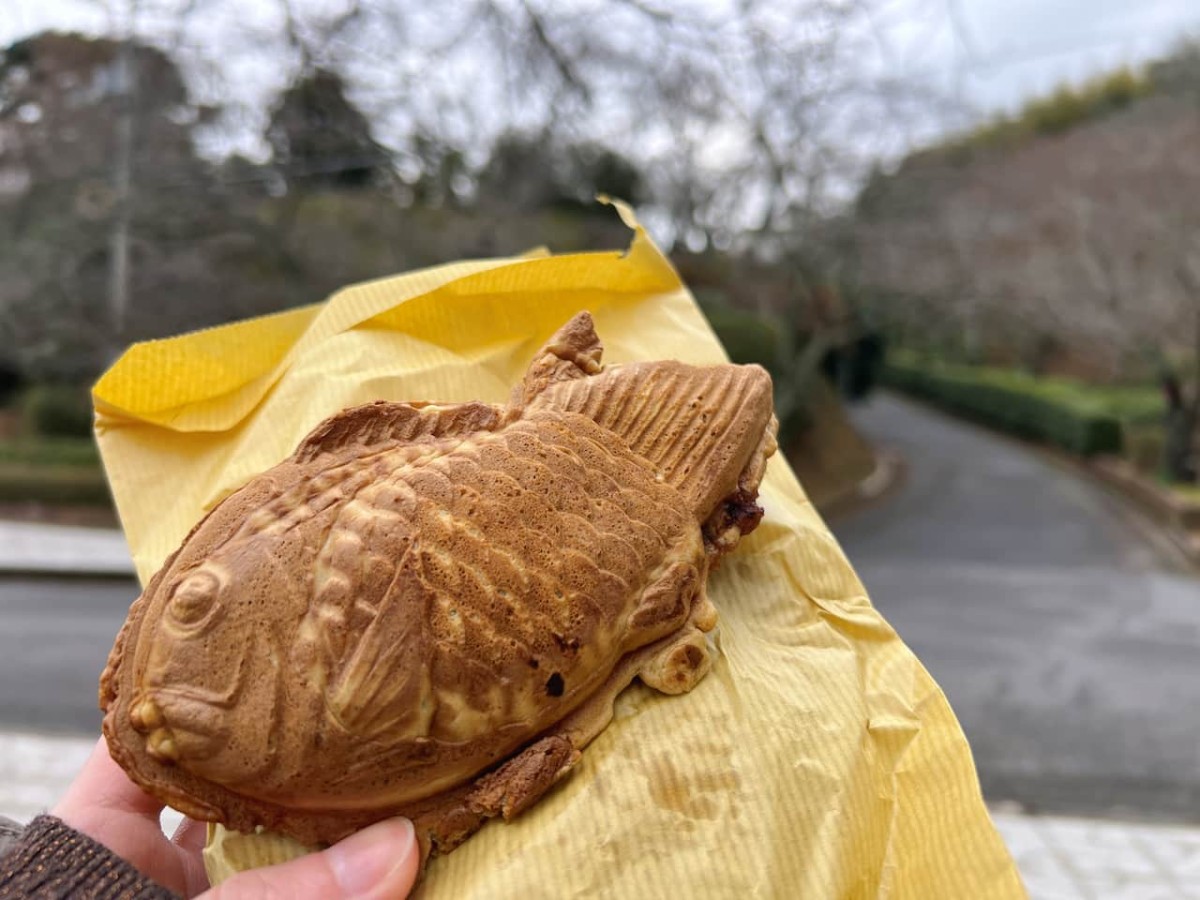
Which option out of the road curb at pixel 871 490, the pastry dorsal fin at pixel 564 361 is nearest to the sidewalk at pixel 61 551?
the pastry dorsal fin at pixel 564 361

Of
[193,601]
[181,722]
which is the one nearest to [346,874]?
[181,722]

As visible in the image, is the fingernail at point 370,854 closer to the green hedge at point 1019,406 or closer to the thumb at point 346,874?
the thumb at point 346,874

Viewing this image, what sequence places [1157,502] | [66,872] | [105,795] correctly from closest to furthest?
1. [66,872]
2. [105,795]
3. [1157,502]

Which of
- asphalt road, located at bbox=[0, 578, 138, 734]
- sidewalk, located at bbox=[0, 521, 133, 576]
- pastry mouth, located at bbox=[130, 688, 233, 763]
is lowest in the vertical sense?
sidewalk, located at bbox=[0, 521, 133, 576]

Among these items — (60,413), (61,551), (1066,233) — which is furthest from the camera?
(1066,233)

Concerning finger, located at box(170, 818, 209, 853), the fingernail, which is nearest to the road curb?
finger, located at box(170, 818, 209, 853)

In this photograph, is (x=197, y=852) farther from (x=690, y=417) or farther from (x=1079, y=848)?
(x=1079, y=848)

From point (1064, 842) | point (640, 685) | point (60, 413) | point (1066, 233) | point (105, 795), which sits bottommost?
point (60, 413)

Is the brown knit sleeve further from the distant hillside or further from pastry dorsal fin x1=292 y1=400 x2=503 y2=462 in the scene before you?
the distant hillside
